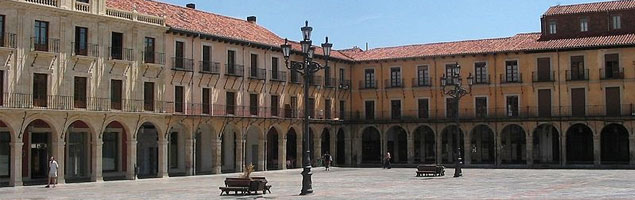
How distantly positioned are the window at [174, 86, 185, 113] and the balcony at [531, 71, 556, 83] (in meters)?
24.3

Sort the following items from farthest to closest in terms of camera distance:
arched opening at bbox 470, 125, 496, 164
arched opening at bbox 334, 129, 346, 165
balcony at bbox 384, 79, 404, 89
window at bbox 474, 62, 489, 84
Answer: arched opening at bbox 334, 129, 346, 165, balcony at bbox 384, 79, 404, 89, arched opening at bbox 470, 125, 496, 164, window at bbox 474, 62, 489, 84

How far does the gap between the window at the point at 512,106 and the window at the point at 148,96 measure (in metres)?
25.6

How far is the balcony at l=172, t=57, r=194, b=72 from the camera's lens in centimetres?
4606

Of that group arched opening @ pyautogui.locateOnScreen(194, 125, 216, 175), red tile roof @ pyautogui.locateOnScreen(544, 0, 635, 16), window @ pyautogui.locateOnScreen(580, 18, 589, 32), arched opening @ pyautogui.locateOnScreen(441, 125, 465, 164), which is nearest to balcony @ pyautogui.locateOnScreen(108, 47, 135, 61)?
arched opening @ pyautogui.locateOnScreen(194, 125, 216, 175)

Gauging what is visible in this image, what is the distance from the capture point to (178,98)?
153 feet

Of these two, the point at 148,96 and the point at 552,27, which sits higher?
the point at 552,27

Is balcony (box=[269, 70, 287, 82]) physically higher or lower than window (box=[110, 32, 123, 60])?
lower

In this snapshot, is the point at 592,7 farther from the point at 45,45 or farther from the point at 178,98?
the point at 45,45

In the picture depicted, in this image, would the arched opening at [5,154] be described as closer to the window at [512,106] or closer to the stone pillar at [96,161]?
the stone pillar at [96,161]

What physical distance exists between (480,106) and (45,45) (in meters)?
31.6

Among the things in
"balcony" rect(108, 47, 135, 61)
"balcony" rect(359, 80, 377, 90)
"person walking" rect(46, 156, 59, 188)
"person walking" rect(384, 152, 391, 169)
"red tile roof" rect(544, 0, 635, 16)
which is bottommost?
"person walking" rect(384, 152, 391, 169)

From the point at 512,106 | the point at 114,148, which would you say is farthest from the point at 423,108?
the point at 114,148

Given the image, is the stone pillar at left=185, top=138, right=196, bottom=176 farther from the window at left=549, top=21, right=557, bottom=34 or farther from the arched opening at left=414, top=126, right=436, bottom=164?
the window at left=549, top=21, right=557, bottom=34

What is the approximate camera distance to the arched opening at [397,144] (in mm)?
63688
